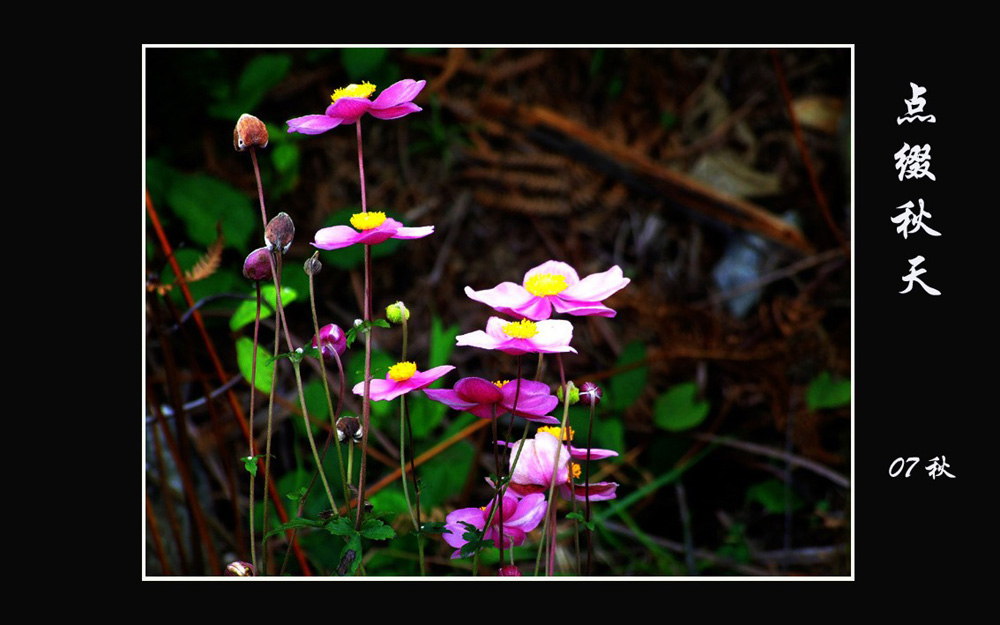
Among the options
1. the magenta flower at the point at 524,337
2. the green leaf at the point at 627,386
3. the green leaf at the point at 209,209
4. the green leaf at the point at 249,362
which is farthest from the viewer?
the green leaf at the point at 627,386

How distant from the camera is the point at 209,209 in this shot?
119 centimetres

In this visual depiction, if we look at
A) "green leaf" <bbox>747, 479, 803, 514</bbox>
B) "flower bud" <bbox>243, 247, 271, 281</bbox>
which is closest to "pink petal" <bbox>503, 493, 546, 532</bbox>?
"flower bud" <bbox>243, 247, 271, 281</bbox>

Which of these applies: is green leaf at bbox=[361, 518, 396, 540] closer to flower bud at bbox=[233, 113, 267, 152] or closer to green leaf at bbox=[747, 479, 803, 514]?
flower bud at bbox=[233, 113, 267, 152]

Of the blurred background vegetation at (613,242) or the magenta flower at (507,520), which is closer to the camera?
the magenta flower at (507,520)

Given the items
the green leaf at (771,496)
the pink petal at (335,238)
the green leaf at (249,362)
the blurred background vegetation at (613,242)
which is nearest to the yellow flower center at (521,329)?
the pink petal at (335,238)

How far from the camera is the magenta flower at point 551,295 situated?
520mm

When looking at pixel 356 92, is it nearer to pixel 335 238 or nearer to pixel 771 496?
pixel 335 238

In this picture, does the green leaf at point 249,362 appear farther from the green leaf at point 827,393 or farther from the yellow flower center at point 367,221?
the green leaf at point 827,393

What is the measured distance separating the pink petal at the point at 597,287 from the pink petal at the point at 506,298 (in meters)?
0.02

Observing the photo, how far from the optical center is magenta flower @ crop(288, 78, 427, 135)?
1.81 feet

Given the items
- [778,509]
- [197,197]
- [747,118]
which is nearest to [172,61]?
[197,197]

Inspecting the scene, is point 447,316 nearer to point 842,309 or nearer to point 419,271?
point 419,271

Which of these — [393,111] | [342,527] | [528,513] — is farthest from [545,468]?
[393,111]

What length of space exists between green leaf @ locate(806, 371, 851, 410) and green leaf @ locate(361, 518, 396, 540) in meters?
0.96
